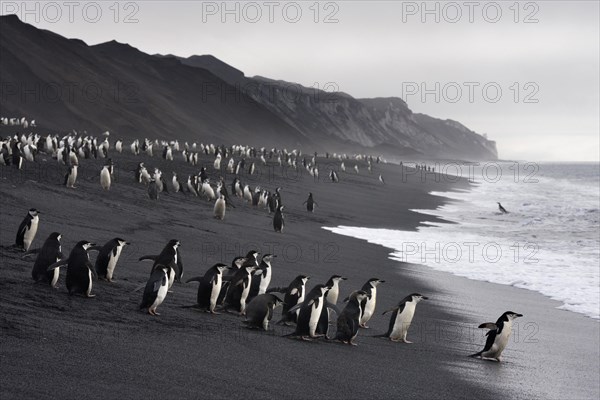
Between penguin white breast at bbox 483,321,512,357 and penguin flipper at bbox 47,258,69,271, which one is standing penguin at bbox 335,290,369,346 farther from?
penguin flipper at bbox 47,258,69,271

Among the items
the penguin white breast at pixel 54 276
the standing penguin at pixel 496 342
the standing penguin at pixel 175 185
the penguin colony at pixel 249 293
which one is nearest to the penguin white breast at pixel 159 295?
the penguin colony at pixel 249 293

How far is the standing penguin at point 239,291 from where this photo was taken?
9.96 meters

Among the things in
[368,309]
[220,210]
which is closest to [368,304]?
[368,309]

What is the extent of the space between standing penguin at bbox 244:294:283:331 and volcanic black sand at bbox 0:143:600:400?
12 cm

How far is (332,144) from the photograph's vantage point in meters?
158

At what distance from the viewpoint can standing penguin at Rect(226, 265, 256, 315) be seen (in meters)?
9.96

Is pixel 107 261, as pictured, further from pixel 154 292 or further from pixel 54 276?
pixel 154 292

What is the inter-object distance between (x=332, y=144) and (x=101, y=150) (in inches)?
4861

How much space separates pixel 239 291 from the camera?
9961 mm

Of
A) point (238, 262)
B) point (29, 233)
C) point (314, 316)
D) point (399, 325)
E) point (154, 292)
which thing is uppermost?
point (29, 233)

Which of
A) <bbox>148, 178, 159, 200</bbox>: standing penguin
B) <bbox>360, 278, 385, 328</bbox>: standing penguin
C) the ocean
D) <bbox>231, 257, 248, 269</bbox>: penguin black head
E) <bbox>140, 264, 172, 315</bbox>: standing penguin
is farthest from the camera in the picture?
<bbox>148, 178, 159, 200</bbox>: standing penguin

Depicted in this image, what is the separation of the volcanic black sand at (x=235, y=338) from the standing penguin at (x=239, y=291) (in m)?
0.25

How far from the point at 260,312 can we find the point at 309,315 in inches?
22.6

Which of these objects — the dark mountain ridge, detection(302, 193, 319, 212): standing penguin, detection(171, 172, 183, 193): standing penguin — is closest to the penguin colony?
detection(171, 172, 183, 193): standing penguin
